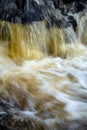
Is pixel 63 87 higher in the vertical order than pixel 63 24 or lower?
lower

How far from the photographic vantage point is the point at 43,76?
4.92 metres

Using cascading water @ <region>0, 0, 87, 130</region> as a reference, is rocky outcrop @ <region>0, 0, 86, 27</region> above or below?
above

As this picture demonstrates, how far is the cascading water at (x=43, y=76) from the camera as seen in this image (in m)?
3.34

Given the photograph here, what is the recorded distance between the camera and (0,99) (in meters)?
3.82

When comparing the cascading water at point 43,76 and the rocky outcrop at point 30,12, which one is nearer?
the cascading water at point 43,76

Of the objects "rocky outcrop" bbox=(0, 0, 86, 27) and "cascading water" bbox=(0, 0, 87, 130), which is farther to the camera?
"rocky outcrop" bbox=(0, 0, 86, 27)

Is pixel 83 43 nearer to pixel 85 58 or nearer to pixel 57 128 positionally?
pixel 85 58

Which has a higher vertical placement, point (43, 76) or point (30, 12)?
point (30, 12)

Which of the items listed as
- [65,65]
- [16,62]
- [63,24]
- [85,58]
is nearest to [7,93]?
[16,62]

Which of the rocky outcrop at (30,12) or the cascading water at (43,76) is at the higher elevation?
the rocky outcrop at (30,12)

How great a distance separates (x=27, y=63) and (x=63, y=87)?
1.39 meters

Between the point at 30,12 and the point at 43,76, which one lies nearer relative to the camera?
the point at 43,76

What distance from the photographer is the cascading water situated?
3339 millimetres

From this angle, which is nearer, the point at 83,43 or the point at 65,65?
the point at 65,65
